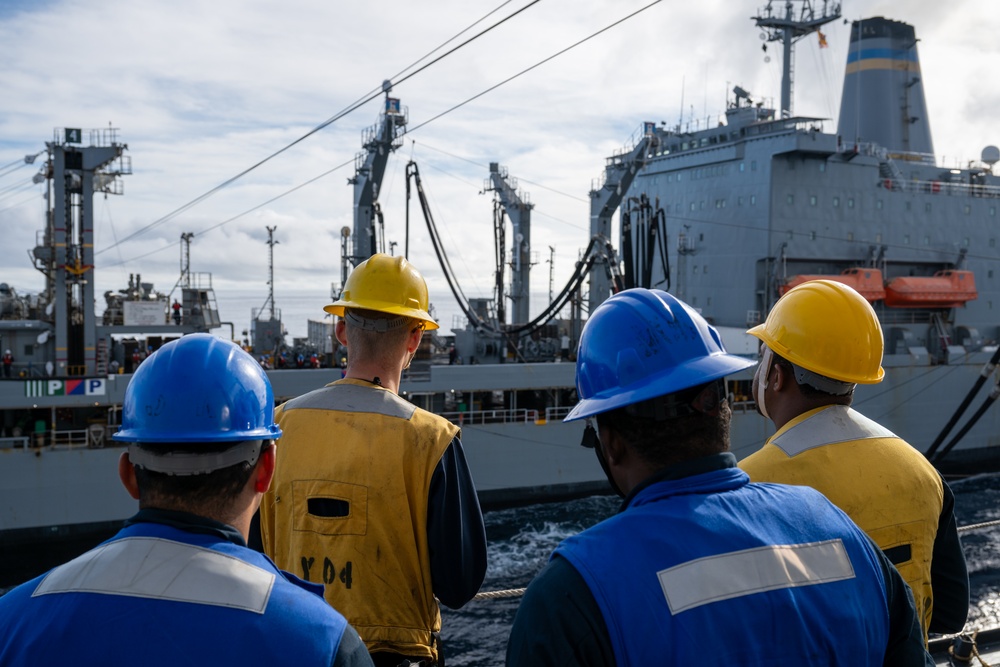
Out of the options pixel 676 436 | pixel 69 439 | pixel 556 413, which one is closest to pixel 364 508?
pixel 676 436

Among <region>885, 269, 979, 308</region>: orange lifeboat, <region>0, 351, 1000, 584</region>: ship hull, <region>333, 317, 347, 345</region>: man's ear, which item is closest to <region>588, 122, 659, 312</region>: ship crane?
<region>0, 351, 1000, 584</region>: ship hull

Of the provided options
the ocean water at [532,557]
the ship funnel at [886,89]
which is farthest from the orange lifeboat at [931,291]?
the ocean water at [532,557]

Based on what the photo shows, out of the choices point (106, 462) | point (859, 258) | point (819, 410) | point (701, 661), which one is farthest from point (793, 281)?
point (701, 661)

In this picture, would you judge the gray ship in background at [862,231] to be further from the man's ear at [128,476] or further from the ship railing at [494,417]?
the man's ear at [128,476]

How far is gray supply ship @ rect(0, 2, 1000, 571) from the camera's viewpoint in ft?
44.7

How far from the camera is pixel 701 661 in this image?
112 centimetres

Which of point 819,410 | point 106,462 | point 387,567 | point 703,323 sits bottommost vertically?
point 106,462

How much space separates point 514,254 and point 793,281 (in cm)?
772

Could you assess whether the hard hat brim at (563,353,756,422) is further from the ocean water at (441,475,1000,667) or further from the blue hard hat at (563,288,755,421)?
the ocean water at (441,475,1000,667)

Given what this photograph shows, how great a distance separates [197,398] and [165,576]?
35cm

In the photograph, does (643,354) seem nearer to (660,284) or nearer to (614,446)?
(614,446)

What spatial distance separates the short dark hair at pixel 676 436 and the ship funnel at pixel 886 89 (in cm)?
2478

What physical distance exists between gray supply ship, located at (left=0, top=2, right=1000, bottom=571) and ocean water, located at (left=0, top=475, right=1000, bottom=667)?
83 centimetres

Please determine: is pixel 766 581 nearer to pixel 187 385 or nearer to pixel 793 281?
pixel 187 385
